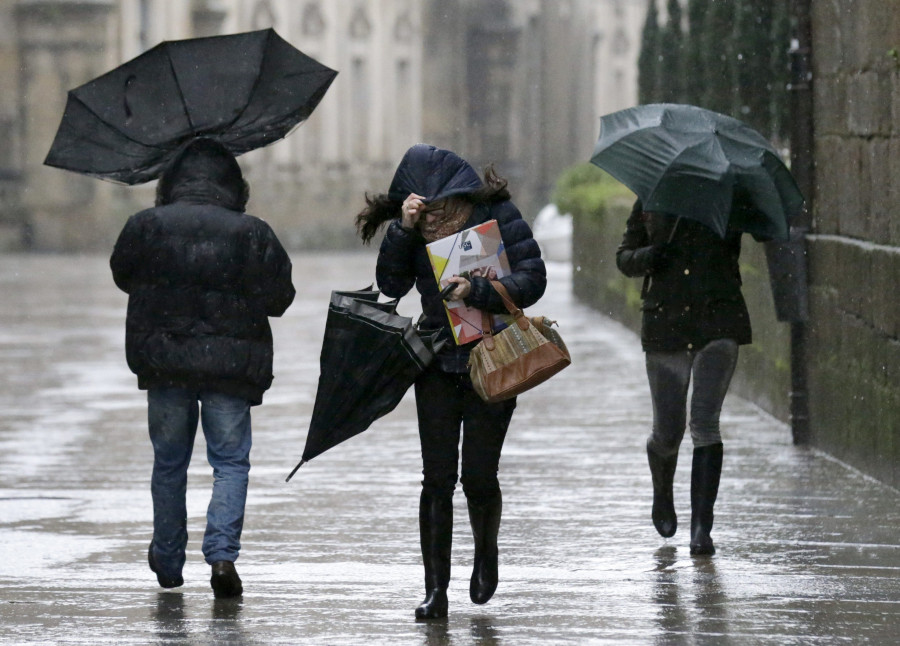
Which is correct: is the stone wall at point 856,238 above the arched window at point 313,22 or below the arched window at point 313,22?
below

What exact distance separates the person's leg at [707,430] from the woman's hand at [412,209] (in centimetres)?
179

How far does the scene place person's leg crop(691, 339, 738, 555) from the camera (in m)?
7.84

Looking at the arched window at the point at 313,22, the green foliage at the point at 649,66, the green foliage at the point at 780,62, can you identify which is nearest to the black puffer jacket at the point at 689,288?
the green foliage at the point at 780,62

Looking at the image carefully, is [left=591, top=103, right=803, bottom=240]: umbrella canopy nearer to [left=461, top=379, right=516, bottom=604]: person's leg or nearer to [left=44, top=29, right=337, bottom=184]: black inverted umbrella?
[left=44, top=29, right=337, bottom=184]: black inverted umbrella

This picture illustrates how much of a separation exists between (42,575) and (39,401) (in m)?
7.00

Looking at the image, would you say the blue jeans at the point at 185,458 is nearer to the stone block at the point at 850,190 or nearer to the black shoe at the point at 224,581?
the black shoe at the point at 224,581

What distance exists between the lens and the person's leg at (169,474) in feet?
23.3

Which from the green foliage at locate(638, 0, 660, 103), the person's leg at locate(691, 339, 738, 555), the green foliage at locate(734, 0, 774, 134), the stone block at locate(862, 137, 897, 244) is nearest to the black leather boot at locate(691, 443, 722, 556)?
the person's leg at locate(691, 339, 738, 555)

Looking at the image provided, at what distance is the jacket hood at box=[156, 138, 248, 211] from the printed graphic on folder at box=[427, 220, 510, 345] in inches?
38.5

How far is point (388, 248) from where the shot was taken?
6.58 meters

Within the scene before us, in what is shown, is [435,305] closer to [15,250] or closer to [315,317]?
[315,317]

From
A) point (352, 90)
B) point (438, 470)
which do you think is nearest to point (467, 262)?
point (438, 470)

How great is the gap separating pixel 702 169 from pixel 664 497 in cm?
137

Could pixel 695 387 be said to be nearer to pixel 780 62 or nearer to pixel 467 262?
pixel 467 262
